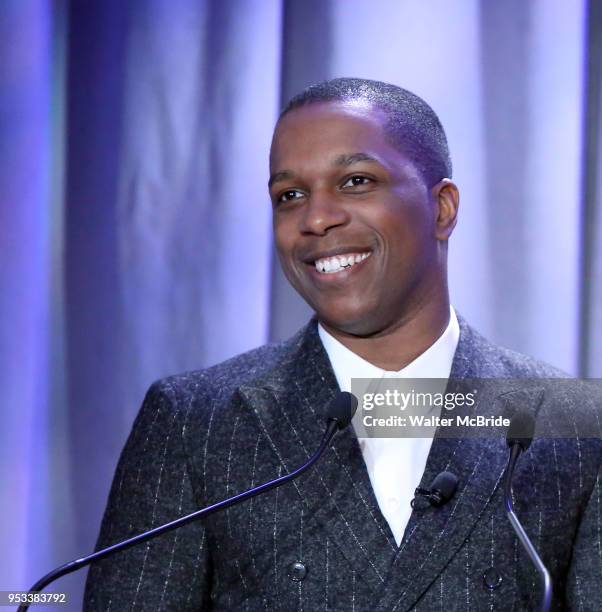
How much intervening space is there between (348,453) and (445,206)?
44cm

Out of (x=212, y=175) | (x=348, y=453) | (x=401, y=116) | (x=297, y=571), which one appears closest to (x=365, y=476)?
(x=348, y=453)

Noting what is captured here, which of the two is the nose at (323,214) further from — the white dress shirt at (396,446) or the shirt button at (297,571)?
the shirt button at (297,571)

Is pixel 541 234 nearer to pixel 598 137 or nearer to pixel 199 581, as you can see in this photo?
pixel 598 137

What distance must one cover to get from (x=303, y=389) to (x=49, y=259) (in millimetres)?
Answer: 715

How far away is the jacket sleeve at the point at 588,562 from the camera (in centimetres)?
143

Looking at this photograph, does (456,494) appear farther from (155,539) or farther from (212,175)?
(212,175)

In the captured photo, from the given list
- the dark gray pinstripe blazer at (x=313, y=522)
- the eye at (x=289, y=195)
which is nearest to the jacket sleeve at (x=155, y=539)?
the dark gray pinstripe blazer at (x=313, y=522)

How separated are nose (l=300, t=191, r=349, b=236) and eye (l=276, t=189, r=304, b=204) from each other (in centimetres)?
5

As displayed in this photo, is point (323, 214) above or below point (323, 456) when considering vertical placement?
above

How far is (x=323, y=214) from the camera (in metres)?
1.55

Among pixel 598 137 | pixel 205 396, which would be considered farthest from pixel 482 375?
pixel 598 137

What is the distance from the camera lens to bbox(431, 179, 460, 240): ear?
1699mm

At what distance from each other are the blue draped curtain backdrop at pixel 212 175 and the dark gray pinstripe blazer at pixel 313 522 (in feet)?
1.69

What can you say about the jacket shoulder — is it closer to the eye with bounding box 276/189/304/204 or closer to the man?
the man
